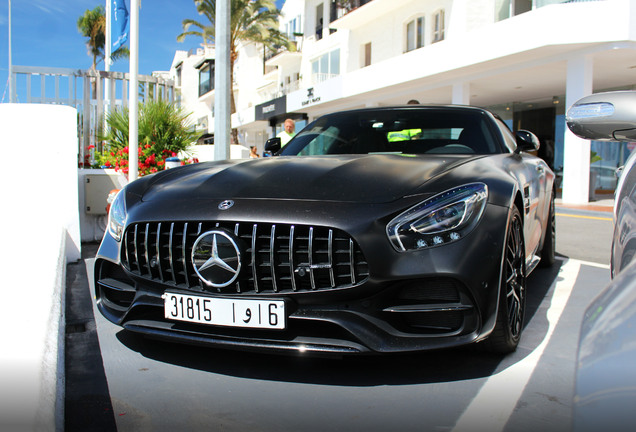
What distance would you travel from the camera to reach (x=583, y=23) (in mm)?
12734

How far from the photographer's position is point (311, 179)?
2.66m

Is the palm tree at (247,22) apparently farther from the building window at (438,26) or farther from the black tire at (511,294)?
the black tire at (511,294)

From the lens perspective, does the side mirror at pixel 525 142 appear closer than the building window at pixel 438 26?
Yes

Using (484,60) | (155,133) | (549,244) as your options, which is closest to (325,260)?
(549,244)

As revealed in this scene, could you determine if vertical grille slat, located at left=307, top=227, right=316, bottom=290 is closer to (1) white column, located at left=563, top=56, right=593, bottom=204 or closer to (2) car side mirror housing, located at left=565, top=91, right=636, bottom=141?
(2) car side mirror housing, located at left=565, top=91, right=636, bottom=141

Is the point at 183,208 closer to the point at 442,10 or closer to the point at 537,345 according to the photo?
the point at 537,345

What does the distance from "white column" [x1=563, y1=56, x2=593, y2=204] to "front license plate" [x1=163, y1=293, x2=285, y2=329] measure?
13022mm

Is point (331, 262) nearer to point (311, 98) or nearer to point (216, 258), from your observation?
point (216, 258)

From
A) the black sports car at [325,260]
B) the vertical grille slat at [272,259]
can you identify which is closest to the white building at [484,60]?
the black sports car at [325,260]

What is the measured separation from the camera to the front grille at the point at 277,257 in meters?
2.28

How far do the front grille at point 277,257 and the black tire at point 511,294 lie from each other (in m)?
0.67

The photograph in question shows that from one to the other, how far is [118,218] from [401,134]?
191 cm

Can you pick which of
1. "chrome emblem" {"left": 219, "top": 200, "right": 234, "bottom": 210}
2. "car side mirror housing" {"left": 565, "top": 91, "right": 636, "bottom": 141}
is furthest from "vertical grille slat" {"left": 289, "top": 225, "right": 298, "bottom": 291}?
"car side mirror housing" {"left": 565, "top": 91, "right": 636, "bottom": 141}

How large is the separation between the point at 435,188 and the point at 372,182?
0.93ft
